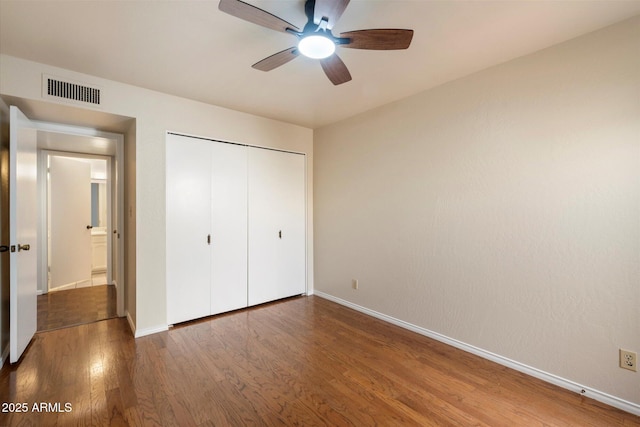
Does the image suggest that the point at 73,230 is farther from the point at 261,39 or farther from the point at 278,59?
the point at 278,59

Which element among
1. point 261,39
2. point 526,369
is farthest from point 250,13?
point 526,369

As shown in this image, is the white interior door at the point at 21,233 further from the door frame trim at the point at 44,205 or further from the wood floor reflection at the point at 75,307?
the door frame trim at the point at 44,205

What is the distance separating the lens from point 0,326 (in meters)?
2.30

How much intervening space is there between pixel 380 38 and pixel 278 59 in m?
0.70

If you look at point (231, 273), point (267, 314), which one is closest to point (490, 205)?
point (267, 314)

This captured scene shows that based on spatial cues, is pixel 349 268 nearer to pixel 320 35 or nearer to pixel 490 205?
pixel 490 205

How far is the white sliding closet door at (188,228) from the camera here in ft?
10.2

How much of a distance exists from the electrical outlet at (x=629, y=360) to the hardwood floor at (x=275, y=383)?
0.29 m

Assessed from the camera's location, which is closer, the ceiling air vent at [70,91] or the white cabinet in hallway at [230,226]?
the ceiling air vent at [70,91]

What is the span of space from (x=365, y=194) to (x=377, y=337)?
164cm

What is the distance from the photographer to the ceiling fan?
4.76 feet

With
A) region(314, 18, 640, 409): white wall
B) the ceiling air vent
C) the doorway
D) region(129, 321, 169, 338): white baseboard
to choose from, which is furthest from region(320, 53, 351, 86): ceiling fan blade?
region(129, 321, 169, 338): white baseboard

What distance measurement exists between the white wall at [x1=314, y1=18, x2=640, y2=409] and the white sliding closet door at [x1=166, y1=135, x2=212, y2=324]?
6.57 feet

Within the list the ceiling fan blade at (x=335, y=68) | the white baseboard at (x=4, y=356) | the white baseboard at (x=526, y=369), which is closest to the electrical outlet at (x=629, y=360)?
the white baseboard at (x=526, y=369)
